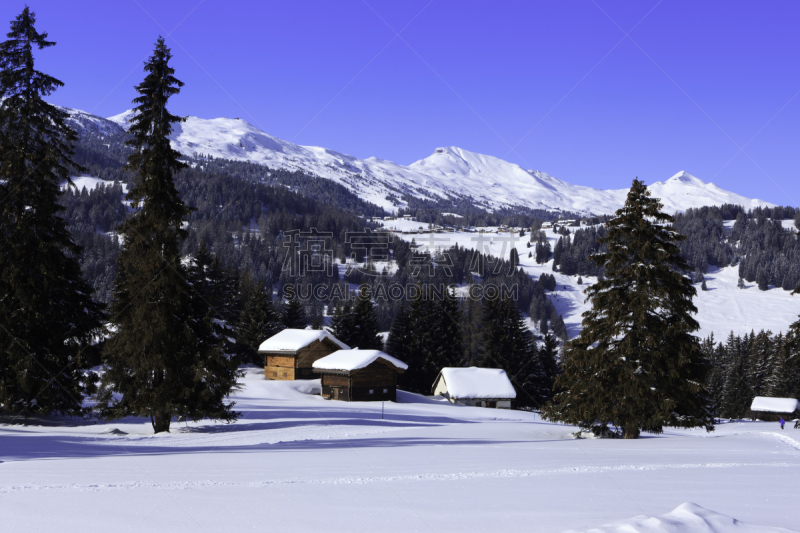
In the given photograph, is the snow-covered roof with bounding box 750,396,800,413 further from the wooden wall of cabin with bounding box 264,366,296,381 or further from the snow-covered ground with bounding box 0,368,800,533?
the snow-covered ground with bounding box 0,368,800,533

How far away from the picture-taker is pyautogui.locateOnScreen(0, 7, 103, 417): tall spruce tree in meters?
22.4

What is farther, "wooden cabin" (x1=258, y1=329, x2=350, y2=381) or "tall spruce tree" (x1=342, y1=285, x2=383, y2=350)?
"tall spruce tree" (x1=342, y1=285, x2=383, y2=350)

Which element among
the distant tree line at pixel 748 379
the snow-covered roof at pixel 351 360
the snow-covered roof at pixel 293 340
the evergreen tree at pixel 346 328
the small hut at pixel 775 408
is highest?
the evergreen tree at pixel 346 328

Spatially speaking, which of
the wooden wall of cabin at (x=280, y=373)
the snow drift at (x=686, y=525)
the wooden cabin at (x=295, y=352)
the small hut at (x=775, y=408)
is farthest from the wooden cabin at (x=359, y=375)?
the small hut at (x=775, y=408)

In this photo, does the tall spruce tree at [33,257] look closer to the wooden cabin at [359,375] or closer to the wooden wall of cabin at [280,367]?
the wooden cabin at [359,375]

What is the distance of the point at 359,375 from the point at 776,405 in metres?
55.4

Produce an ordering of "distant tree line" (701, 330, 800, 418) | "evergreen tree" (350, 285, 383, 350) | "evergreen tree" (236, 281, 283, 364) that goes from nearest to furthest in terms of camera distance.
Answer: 1. "evergreen tree" (236, 281, 283, 364)
2. "evergreen tree" (350, 285, 383, 350)
3. "distant tree line" (701, 330, 800, 418)

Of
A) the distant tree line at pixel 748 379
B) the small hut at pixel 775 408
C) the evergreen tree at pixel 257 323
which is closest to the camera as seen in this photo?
the evergreen tree at pixel 257 323

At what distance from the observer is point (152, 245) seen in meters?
22.4

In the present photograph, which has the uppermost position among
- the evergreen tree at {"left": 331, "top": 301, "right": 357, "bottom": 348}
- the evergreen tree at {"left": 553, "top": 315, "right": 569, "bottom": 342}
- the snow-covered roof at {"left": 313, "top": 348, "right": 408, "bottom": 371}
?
the evergreen tree at {"left": 553, "top": 315, "right": 569, "bottom": 342}

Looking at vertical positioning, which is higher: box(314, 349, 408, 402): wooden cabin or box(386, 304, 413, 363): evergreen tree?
box(386, 304, 413, 363): evergreen tree

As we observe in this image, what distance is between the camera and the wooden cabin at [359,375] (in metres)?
48.5

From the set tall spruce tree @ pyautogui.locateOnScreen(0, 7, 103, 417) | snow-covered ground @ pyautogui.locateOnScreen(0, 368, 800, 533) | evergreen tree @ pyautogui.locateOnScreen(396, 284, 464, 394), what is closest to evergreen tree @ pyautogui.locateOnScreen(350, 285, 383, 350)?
evergreen tree @ pyautogui.locateOnScreen(396, 284, 464, 394)

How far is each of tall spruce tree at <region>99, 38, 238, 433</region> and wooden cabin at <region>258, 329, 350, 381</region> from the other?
30636 mm
